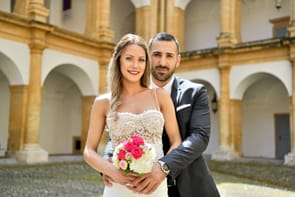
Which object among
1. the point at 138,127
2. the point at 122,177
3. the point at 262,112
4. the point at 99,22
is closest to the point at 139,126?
the point at 138,127

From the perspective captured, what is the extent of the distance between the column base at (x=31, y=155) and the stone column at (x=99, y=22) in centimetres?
546

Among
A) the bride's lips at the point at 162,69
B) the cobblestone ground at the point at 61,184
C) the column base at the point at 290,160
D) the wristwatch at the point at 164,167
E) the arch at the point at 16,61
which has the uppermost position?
the arch at the point at 16,61

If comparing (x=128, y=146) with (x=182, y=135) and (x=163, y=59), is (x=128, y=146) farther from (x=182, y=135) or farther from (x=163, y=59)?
(x=163, y=59)

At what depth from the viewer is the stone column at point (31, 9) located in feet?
45.1

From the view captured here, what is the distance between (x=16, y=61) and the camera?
44.4 feet

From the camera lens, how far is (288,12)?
1862 centimetres

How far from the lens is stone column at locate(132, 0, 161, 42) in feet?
61.7

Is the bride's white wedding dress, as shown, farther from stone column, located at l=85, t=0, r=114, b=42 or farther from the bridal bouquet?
stone column, located at l=85, t=0, r=114, b=42

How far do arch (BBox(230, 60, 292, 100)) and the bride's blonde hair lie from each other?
559 inches

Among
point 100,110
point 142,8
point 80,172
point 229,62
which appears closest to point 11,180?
point 80,172

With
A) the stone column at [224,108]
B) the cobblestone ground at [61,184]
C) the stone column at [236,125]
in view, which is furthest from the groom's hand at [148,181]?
the stone column at [236,125]

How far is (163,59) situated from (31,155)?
11.8 meters

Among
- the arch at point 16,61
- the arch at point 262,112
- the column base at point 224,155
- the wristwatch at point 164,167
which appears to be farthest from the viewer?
the arch at point 262,112

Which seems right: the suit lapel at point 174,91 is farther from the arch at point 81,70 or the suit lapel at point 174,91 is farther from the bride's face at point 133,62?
the arch at point 81,70
